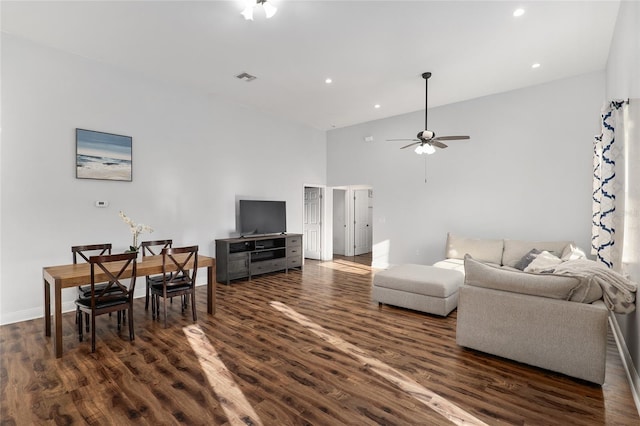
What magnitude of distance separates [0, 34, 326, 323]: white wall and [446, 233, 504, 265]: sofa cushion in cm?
404

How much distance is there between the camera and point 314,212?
8562 mm

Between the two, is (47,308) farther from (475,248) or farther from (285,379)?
(475,248)

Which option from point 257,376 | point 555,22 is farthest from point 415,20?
point 257,376

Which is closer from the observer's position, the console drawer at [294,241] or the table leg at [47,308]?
the table leg at [47,308]

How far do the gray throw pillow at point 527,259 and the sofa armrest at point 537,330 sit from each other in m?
2.35

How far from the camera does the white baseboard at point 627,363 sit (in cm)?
227

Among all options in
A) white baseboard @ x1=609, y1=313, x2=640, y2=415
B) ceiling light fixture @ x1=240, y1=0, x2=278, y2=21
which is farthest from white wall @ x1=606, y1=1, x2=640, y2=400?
ceiling light fixture @ x1=240, y1=0, x2=278, y2=21

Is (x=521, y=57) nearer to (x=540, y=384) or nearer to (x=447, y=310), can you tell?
(x=447, y=310)

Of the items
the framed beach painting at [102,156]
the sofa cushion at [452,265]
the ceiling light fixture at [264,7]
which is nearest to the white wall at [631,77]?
the sofa cushion at [452,265]

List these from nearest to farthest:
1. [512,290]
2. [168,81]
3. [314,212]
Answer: [512,290]
[168,81]
[314,212]

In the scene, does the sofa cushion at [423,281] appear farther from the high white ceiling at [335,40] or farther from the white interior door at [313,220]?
the white interior door at [313,220]

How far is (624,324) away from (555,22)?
3280 mm

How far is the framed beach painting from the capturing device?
14.2 ft

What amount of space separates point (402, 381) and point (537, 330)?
1.23m
